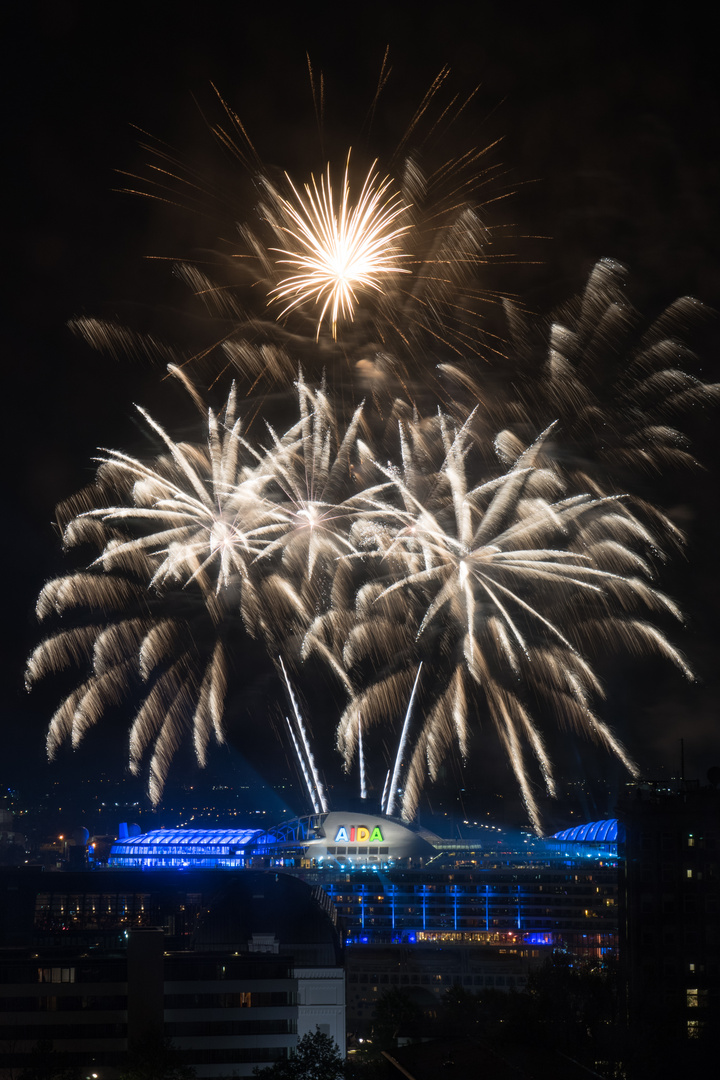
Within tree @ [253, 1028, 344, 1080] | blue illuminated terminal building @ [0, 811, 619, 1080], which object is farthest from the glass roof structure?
tree @ [253, 1028, 344, 1080]

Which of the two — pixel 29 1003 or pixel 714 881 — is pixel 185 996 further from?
pixel 714 881

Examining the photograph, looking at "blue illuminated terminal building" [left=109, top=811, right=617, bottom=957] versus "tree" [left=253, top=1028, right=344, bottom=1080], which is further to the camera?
"blue illuminated terminal building" [left=109, top=811, right=617, bottom=957]

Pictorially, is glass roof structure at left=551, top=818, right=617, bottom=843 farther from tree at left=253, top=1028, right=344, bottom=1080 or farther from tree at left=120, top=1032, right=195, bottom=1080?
tree at left=120, top=1032, right=195, bottom=1080

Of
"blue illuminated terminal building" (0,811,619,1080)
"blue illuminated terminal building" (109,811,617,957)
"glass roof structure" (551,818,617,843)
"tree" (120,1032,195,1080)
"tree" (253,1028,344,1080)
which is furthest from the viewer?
"glass roof structure" (551,818,617,843)

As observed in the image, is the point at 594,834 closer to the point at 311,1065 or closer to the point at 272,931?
the point at 272,931

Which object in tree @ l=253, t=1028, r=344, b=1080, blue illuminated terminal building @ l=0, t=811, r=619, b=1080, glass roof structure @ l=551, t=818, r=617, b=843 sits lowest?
tree @ l=253, t=1028, r=344, b=1080

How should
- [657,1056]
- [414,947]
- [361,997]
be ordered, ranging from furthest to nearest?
[414,947] → [361,997] → [657,1056]

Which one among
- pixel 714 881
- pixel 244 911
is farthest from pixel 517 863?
pixel 714 881

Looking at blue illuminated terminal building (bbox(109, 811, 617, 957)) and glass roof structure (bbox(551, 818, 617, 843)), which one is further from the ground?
glass roof structure (bbox(551, 818, 617, 843))
